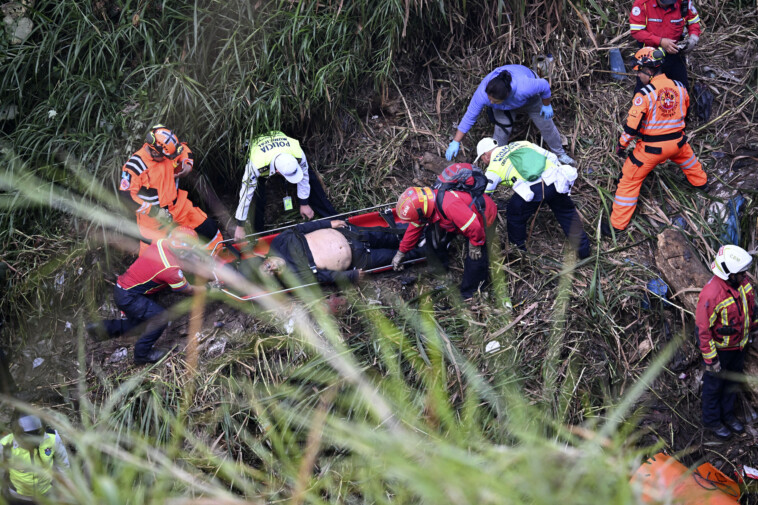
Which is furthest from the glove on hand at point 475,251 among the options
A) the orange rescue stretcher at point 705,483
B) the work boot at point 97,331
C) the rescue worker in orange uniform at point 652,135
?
the work boot at point 97,331

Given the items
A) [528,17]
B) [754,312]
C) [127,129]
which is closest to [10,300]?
[127,129]

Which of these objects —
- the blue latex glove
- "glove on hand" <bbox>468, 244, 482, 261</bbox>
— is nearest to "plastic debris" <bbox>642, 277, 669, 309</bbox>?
"glove on hand" <bbox>468, 244, 482, 261</bbox>

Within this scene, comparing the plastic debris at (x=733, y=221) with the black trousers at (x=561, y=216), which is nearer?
the plastic debris at (x=733, y=221)

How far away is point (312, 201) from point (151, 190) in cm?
149

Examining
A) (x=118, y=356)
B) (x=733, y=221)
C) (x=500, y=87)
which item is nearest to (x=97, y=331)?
(x=118, y=356)

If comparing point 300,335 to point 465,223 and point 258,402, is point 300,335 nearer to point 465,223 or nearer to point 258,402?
point 258,402

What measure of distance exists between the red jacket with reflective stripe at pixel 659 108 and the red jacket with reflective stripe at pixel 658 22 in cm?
78

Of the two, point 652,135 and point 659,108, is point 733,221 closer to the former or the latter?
point 652,135

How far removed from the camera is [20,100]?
560 cm

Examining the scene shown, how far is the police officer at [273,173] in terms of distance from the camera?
209 inches

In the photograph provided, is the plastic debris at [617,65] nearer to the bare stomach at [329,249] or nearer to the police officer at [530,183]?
the police officer at [530,183]

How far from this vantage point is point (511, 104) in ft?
17.8

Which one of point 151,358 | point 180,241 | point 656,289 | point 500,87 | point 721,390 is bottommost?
point 721,390

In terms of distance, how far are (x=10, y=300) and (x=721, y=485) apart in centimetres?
586
